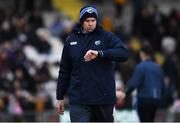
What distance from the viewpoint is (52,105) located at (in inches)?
739

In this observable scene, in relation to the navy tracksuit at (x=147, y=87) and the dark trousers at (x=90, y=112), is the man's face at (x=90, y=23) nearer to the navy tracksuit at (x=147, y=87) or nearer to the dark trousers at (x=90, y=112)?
the dark trousers at (x=90, y=112)

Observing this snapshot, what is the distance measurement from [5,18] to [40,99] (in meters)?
4.11

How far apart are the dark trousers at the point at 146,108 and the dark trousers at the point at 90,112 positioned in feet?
10.2

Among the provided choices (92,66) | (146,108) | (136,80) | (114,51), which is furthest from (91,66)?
(146,108)

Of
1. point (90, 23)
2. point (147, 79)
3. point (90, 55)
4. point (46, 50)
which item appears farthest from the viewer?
point (46, 50)

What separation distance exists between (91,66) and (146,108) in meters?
3.54

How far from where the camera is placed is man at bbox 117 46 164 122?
1324 centimetres

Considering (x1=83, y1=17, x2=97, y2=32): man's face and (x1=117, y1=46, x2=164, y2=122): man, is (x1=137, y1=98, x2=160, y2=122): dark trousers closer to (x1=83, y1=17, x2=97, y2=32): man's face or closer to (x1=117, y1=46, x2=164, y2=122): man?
(x1=117, y1=46, x2=164, y2=122): man

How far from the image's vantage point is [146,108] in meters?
13.5

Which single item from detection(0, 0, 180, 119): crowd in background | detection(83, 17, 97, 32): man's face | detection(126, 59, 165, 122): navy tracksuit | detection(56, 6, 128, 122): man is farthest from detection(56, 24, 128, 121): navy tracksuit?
detection(0, 0, 180, 119): crowd in background

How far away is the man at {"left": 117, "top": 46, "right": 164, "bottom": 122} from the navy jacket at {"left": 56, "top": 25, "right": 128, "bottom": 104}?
293 cm

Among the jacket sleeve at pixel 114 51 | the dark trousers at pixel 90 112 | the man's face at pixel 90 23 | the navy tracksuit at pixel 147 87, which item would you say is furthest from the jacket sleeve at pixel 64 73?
the navy tracksuit at pixel 147 87

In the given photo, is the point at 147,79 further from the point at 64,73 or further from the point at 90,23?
the point at 90,23

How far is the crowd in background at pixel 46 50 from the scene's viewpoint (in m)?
18.4
